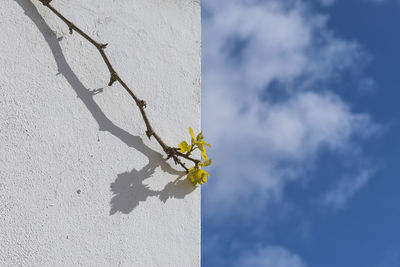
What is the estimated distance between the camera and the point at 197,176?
2180 millimetres

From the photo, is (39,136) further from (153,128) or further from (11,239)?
(153,128)

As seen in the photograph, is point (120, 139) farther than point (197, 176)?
No

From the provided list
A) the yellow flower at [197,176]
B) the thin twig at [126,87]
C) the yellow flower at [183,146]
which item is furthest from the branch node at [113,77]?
the yellow flower at [197,176]

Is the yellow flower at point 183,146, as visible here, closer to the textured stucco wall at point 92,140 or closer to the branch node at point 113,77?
the textured stucco wall at point 92,140

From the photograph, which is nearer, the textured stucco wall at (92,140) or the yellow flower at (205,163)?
the textured stucco wall at (92,140)

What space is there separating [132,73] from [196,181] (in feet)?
1.63

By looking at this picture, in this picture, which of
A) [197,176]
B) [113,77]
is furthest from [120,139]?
[197,176]

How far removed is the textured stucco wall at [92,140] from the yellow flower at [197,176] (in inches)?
1.6

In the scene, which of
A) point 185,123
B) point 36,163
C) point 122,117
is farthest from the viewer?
point 185,123

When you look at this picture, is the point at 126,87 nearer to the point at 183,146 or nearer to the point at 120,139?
the point at 120,139

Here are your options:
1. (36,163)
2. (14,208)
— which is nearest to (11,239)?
(14,208)

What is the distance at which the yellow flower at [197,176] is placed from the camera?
2.18m

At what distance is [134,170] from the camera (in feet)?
6.68

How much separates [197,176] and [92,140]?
461 mm
